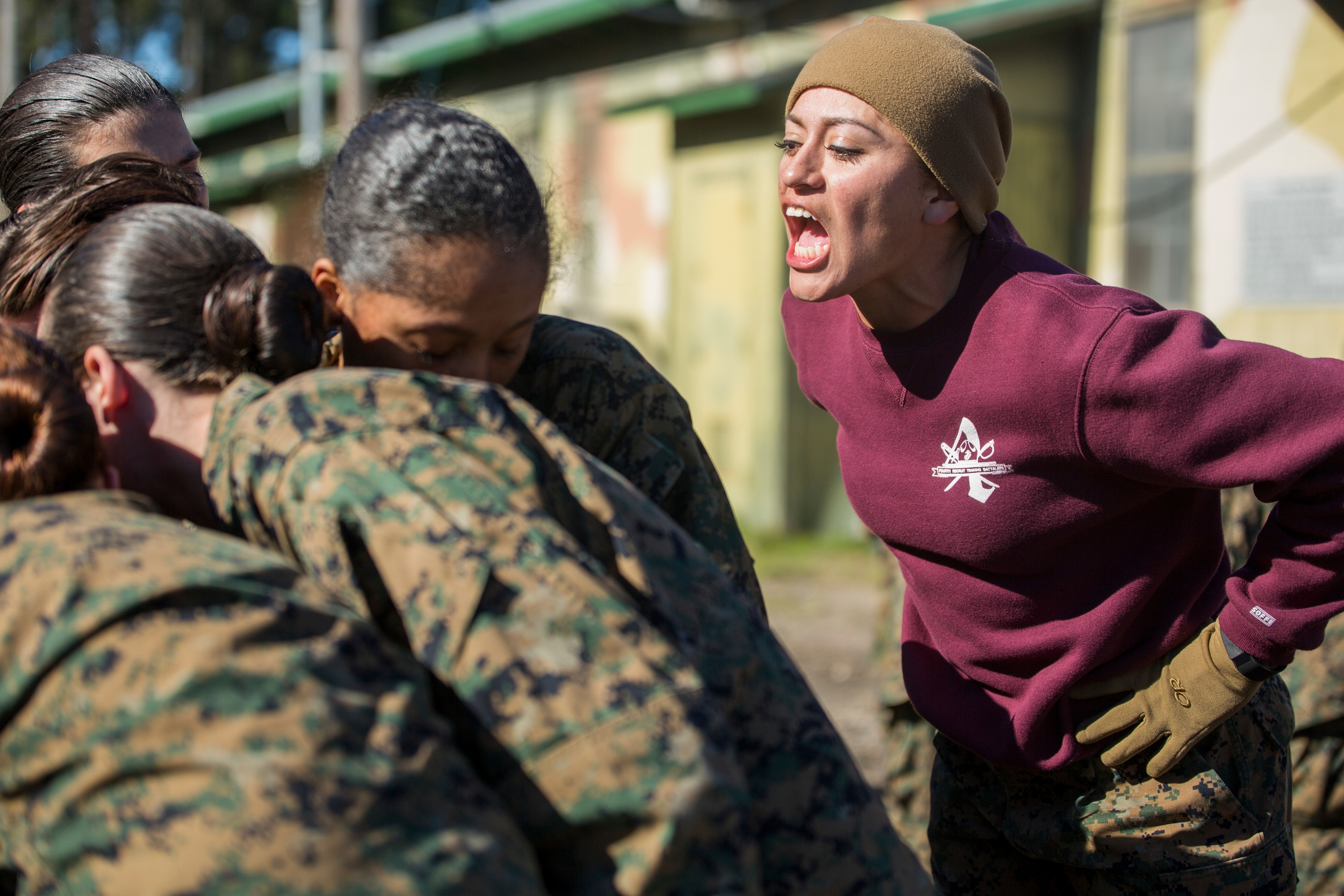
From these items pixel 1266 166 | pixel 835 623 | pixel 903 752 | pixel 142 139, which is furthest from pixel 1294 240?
pixel 142 139

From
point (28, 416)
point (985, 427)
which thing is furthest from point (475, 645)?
point (985, 427)

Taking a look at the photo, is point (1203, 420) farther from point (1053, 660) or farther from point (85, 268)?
point (85, 268)

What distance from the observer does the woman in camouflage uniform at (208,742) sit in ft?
3.83

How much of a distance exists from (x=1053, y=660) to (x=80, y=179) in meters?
1.86

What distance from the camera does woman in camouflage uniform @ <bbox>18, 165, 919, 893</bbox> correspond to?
1.34m

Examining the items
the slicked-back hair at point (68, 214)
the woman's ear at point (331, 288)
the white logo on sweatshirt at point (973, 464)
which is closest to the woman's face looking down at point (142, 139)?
the slicked-back hair at point (68, 214)

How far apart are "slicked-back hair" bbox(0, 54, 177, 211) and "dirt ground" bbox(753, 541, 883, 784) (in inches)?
109

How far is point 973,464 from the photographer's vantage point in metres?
2.18

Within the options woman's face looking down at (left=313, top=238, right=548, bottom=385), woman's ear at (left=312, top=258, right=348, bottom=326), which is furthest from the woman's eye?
woman's ear at (left=312, top=258, right=348, bottom=326)

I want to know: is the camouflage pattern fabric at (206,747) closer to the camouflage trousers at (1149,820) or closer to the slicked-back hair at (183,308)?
the slicked-back hair at (183,308)

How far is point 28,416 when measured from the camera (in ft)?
4.68

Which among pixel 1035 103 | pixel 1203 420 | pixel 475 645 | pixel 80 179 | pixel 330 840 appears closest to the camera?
pixel 330 840

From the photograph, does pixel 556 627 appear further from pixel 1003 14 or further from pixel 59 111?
pixel 1003 14

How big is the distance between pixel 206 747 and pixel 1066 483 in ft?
4.81
